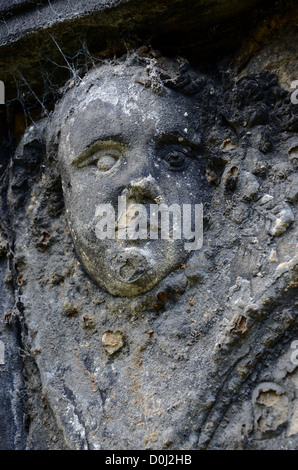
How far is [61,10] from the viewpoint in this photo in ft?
6.75

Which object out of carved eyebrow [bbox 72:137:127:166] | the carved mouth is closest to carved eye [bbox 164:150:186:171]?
carved eyebrow [bbox 72:137:127:166]

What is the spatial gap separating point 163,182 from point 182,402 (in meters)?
0.63

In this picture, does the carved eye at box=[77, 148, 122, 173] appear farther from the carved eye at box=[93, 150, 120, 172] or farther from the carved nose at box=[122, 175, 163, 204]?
the carved nose at box=[122, 175, 163, 204]

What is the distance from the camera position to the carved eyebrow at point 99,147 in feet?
6.61

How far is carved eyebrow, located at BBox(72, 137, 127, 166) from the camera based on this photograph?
2014mm

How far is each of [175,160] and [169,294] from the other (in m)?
0.40

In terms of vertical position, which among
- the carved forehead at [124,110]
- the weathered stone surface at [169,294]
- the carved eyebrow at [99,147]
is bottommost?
the weathered stone surface at [169,294]

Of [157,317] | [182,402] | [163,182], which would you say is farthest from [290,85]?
[182,402]

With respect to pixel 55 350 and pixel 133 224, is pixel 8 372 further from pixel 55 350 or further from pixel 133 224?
pixel 133 224

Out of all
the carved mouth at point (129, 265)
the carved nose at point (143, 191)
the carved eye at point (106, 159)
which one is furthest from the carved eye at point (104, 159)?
the carved mouth at point (129, 265)

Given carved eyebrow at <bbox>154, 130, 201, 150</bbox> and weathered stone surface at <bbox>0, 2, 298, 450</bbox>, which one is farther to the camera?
carved eyebrow at <bbox>154, 130, 201, 150</bbox>

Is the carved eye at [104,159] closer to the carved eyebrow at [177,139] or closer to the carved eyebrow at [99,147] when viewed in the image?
the carved eyebrow at [99,147]

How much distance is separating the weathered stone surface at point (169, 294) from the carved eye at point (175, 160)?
2 cm

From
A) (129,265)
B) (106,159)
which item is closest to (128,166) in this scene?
(106,159)
